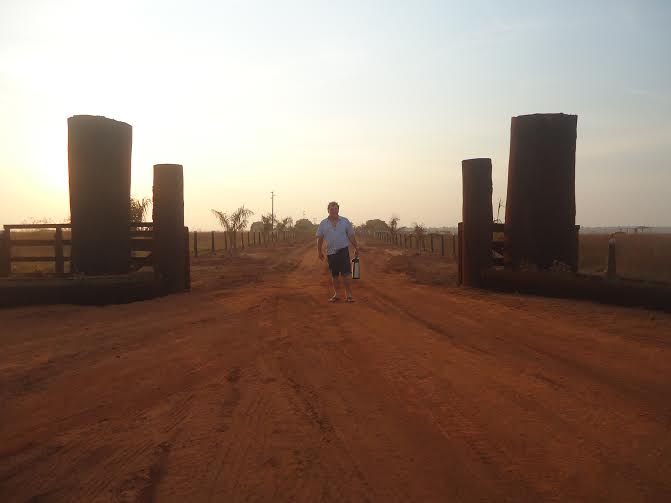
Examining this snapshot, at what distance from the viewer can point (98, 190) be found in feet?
32.6

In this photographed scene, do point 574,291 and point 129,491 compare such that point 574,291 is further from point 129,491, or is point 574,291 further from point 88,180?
point 88,180

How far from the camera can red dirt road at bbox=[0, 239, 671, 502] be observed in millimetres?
2756

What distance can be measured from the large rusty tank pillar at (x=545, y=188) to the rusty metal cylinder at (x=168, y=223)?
7.30m

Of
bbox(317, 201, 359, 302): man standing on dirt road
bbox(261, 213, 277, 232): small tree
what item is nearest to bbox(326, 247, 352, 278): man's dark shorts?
bbox(317, 201, 359, 302): man standing on dirt road

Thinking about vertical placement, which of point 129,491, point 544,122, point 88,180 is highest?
point 544,122

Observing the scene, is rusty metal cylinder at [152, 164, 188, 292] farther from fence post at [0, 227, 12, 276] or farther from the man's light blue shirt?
the man's light blue shirt

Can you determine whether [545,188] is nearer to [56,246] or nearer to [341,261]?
[341,261]

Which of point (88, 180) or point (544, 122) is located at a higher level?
point (544, 122)

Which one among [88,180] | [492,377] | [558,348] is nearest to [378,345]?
[492,377]

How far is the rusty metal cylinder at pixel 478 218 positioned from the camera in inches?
461

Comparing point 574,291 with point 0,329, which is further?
point 574,291

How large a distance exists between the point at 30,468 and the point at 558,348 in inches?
195

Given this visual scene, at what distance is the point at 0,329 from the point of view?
680cm

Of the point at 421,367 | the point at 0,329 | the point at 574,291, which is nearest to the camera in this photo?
the point at 421,367
